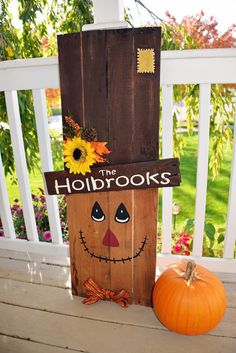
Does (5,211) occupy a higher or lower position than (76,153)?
lower

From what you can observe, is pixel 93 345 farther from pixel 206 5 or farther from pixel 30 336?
pixel 206 5

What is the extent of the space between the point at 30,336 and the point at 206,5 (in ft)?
5.93

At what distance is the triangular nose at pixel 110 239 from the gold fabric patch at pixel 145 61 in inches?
22.5

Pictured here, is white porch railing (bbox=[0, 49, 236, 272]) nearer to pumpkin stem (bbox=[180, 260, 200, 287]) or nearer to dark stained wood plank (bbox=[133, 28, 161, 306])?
dark stained wood plank (bbox=[133, 28, 161, 306])

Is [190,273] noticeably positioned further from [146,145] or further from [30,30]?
[30,30]

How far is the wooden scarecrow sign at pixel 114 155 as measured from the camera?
0.95m

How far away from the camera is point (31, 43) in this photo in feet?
5.81

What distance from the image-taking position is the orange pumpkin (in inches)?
38.2

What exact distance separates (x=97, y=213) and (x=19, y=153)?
51 cm

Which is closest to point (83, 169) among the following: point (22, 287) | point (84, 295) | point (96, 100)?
point (96, 100)

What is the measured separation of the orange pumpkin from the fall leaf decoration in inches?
18.9

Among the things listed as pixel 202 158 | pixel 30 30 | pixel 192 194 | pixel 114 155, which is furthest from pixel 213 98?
pixel 192 194

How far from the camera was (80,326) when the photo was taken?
3.60 ft

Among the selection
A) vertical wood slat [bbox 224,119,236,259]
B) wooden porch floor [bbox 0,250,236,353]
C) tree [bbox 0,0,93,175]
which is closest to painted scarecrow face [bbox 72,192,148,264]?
wooden porch floor [bbox 0,250,236,353]
